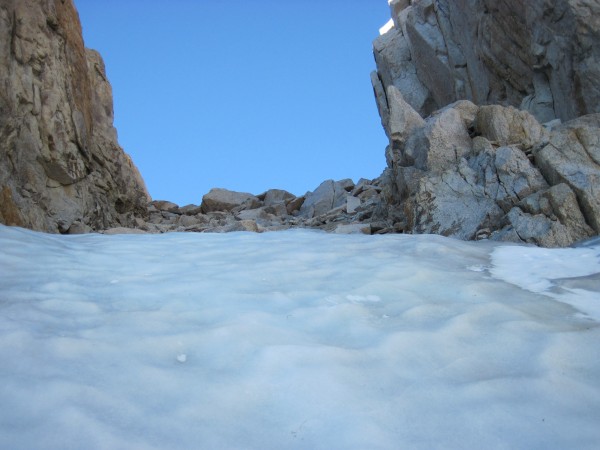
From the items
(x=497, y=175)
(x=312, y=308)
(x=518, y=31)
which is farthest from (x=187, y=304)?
(x=518, y=31)

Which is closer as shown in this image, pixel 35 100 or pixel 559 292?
pixel 559 292

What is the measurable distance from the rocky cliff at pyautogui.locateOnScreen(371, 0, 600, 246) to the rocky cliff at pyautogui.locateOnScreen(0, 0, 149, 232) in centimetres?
844

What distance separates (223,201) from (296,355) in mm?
22764

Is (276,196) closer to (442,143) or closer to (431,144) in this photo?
(431,144)

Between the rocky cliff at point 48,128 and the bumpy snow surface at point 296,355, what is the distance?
301 inches

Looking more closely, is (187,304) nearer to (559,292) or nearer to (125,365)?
(125,365)

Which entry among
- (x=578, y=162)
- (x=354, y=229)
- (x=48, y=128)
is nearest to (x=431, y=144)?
(x=354, y=229)

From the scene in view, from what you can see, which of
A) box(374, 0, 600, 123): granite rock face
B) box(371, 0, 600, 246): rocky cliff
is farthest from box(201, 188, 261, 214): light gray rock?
box(371, 0, 600, 246): rocky cliff

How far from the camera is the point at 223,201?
2506 cm

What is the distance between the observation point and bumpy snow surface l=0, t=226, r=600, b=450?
204cm

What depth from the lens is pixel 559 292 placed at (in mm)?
3814

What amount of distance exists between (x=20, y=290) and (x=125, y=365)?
141cm

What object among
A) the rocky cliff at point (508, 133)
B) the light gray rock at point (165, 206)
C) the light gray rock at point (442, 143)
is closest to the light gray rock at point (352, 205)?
the rocky cliff at point (508, 133)

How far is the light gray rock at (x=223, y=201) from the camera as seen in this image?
24906 mm
